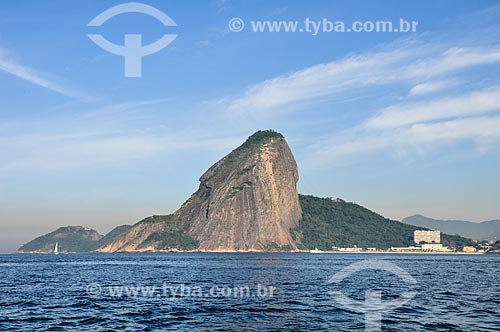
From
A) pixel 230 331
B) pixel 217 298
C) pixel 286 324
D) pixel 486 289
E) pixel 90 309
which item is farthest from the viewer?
pixel 486 289

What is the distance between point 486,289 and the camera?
224ft

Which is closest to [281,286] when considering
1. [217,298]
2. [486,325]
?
[217,298]

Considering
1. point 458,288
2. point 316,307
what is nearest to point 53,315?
point 316,307

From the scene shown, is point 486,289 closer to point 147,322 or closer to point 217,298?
point 217,298

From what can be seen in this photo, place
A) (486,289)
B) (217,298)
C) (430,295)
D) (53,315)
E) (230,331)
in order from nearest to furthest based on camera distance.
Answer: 1. (230,331)
2. (53,315)
3. (217,298)
4. (430,295)
5. (486,289)

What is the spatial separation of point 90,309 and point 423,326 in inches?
1138

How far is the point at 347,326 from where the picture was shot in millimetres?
37625

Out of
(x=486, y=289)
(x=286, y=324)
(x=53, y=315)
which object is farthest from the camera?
(x=486, y=289)

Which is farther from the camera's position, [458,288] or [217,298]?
Answer: [458,288]

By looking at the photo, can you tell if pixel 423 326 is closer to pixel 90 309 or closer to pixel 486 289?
pixel 90 309

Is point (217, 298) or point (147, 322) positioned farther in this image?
point (217, 298)

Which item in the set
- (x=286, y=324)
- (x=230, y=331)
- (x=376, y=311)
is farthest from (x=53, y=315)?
(x=376, y=311)

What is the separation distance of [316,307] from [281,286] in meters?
23.3

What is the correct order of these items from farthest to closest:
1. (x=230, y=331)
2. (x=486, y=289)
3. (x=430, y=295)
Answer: (x=486, y=289), (x=430, y=295), (x=230, y=331)
